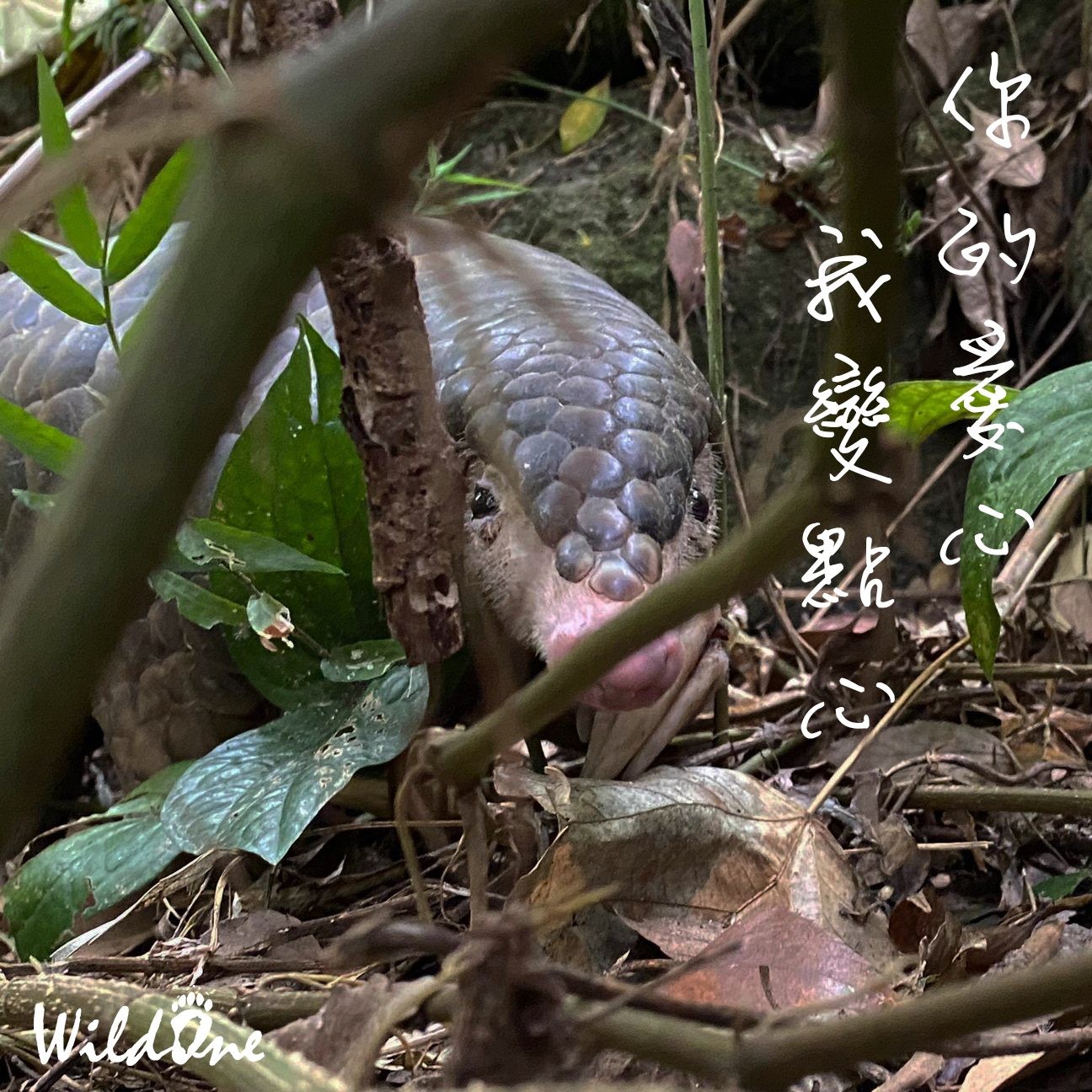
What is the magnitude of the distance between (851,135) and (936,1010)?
324 mm

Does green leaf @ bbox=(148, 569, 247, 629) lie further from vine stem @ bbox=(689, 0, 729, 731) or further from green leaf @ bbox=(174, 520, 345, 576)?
vine stem @ bbox=(689, 0, 729, 731)

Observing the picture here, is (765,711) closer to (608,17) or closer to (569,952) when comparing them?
(569,952)

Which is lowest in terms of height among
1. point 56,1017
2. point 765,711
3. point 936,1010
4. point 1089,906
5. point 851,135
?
point 765,711

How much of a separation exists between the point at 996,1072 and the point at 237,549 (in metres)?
0.71

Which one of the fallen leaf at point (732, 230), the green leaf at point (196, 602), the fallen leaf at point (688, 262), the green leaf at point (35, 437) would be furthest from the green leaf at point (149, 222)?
the fallen leaf at point (732, 230)

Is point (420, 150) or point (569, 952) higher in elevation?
point (420, 150)

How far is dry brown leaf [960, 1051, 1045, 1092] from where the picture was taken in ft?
2.57

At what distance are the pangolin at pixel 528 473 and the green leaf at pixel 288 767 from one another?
0.44 ft

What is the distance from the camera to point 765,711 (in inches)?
59.3

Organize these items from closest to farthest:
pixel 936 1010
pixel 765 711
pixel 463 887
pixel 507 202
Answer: pixel 936 1010 → pixel 463 887 → pixel 765 711 → pixel 507 202

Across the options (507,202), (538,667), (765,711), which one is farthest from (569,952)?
(507,202)

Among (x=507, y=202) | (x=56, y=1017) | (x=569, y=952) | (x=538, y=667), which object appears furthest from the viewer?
(x=507, y=202)

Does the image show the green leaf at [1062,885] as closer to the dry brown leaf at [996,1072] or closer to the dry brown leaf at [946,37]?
the dry brown leaf at [996,1072]

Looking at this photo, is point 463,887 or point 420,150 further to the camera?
point 463,887
